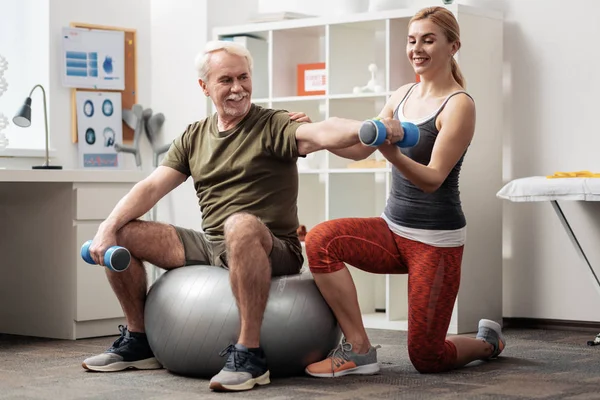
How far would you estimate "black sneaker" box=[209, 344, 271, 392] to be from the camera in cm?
294

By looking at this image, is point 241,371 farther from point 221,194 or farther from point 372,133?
point 372,133

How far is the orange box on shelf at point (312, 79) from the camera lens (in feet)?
16.4

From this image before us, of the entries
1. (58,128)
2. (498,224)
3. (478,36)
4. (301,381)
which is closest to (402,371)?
(301,381)

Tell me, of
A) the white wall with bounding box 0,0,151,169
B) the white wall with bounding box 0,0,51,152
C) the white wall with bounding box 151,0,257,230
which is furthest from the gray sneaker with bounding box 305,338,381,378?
the white wall with bounding box 0,0,51,152

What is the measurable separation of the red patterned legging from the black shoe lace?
1.21 feet

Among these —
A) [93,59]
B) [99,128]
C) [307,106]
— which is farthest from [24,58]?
[307,106]

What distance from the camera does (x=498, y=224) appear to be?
15.5ft

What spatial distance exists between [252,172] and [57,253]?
59.2 inches

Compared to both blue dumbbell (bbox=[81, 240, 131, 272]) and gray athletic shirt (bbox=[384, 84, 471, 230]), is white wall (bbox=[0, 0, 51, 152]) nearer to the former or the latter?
blue dumbbell (bbox=[81, 240, 131, 272])

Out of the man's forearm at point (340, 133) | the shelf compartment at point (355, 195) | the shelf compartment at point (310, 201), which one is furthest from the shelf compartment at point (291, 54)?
the man's forearm at point (340, 133)

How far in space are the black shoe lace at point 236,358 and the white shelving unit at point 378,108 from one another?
175 cm

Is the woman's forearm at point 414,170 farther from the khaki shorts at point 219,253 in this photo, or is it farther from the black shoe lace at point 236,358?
the black shoe lace at point 236,358

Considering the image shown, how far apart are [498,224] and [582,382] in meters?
1.70

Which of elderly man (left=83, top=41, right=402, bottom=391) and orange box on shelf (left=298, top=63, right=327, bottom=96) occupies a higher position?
orange box on shelf (left=298, top=63, right=327, bottom=96)
